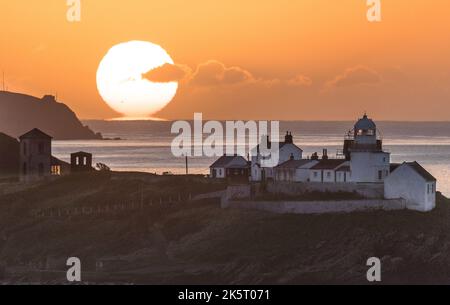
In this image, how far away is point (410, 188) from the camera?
9338 centimetres

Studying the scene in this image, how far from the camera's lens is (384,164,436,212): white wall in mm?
92938

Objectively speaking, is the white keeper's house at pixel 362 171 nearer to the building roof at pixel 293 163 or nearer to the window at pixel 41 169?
the building roof at pixel 293 163

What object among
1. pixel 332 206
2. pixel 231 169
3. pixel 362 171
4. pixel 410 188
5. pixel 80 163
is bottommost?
pixel 332 206

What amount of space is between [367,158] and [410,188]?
527cm

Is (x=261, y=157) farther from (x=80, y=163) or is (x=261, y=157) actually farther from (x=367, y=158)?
(x=80, y=163)

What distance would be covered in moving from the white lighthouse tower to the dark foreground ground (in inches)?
190

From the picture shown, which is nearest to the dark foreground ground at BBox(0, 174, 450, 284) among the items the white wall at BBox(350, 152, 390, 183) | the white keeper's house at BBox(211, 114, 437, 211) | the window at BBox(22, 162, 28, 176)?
the white keeper's house at BBox(211, 114, 437, 211)

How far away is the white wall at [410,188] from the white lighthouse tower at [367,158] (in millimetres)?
3229

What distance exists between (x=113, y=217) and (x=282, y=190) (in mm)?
12039

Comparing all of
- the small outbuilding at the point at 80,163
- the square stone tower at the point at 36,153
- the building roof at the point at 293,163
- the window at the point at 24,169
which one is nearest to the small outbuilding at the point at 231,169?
the building roof at the point at 293,163

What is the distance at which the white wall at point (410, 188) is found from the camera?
3659 inches

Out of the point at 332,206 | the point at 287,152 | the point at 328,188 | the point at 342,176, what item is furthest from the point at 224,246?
the point at 287,152

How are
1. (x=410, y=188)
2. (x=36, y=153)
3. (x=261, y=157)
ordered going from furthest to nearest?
1. (x=36, y=153)
2. (x=261, y=157)
3. (x=410, y=188)

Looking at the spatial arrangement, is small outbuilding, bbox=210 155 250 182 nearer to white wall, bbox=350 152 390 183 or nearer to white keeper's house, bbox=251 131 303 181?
white keeper's house, bbox=251 131 303 181
